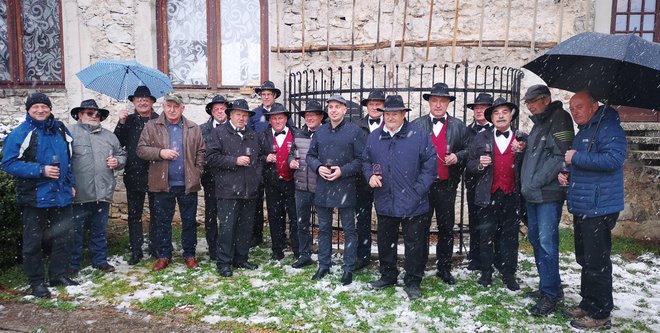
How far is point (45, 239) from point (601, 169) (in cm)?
507

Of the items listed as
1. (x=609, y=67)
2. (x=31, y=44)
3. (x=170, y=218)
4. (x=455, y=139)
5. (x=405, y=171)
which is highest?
(x=31, y=44)

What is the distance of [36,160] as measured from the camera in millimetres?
4488

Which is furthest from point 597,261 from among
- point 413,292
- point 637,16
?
point 637,16

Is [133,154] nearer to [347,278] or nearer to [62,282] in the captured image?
[62,282]

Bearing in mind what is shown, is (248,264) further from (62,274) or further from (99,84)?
(99,84)

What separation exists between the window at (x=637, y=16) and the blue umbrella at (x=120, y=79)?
22.2 ft

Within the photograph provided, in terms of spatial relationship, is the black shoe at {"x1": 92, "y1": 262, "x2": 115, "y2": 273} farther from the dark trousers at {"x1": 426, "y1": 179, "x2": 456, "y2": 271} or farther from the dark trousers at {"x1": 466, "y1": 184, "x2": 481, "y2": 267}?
the dark trousers at {"x1": 466, "y1": 184, "x2": 481, "y2": 267}

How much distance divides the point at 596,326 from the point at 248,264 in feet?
11.2

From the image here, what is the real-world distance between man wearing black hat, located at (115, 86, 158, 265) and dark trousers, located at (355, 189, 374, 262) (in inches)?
93.1

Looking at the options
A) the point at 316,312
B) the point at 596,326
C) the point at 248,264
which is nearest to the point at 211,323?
the point at 316,312

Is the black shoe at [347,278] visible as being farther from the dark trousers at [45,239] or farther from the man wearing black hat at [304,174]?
the dark trousers at [45,239]

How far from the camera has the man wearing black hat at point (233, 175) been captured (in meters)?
5.08

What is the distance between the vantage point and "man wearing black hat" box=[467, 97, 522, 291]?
4637 mm

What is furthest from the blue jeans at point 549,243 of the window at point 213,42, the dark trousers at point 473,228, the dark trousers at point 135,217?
the window at point 213,42
